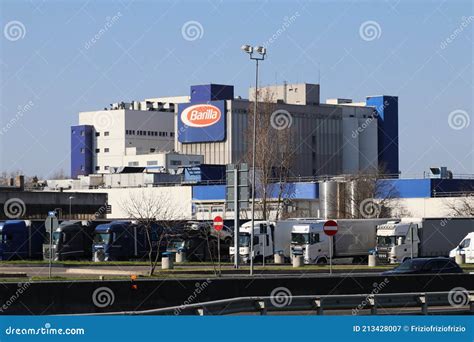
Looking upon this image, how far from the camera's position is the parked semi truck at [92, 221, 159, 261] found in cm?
6638

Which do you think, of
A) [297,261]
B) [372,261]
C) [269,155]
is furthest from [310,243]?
[269,155]

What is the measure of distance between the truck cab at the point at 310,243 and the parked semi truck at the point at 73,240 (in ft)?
41.4

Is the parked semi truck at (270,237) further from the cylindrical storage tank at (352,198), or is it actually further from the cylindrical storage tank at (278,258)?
the cylindrical storage tank at (352,198)

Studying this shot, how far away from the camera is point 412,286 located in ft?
120

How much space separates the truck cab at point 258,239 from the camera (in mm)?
65625

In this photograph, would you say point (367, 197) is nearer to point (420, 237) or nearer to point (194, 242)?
point (420, 237)

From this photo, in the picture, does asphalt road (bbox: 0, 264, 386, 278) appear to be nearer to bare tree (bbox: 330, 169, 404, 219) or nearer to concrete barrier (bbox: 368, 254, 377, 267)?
concrete barrier (bbox: 368, 254, 377, 267)

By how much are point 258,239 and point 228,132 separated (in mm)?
65731

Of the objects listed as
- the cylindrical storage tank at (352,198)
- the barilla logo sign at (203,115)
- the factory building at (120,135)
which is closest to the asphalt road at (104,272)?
the cylindrical storage tank at (352,198)

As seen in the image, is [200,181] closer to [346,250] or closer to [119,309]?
[346,250]

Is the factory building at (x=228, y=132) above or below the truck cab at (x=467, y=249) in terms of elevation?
above

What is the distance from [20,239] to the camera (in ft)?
224

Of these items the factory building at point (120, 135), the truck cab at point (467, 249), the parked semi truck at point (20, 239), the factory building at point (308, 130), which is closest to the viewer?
the truck cab at point (467, 249)

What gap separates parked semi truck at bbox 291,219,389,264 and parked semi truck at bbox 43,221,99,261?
41.8 feet
